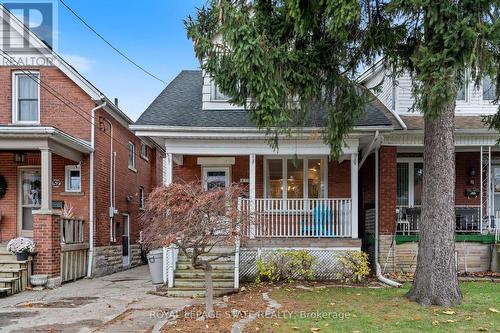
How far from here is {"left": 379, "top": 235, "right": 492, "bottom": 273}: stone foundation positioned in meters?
11.7

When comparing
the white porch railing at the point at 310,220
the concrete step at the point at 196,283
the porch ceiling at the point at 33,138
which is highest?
the porch ceiling at the point at 33,138

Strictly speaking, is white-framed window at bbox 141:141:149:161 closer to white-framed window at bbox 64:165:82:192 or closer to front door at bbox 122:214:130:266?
front door at bbox 122:214:130:266

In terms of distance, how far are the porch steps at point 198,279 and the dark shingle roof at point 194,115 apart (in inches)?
130

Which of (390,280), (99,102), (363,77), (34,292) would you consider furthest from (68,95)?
(390,280)

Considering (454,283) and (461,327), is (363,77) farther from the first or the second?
(461,327)

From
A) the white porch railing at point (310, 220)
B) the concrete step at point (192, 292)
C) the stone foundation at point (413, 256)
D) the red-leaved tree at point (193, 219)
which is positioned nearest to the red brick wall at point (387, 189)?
the stone foundation at point (413, 256)

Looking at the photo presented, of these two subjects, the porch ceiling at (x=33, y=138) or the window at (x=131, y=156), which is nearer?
the porch ceiling at (x=33, y=138)

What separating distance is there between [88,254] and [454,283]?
33.0ft

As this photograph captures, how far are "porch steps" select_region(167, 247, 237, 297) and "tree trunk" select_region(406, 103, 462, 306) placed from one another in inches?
146

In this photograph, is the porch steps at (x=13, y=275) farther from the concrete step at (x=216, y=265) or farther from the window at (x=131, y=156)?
the window at (x=131, y=156)

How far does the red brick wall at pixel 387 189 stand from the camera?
1187cm

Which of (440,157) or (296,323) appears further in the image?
(440,157)

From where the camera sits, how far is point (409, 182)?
1338cm

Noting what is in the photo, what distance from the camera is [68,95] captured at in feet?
45.5
